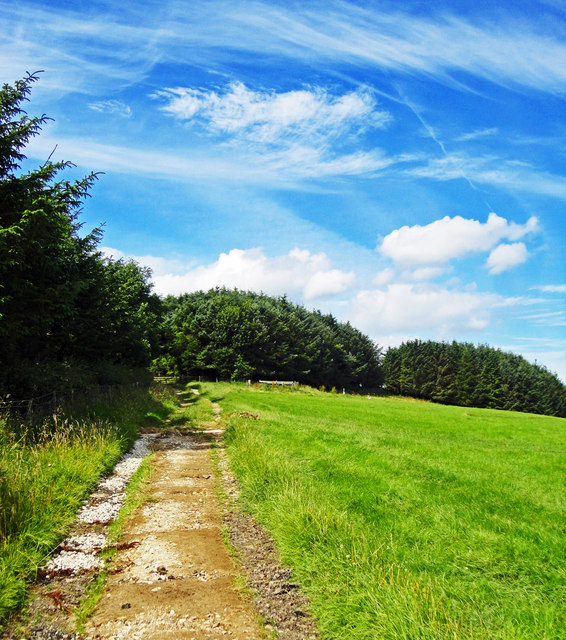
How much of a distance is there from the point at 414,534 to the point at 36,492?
6.05 meters

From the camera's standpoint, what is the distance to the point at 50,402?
44.1 feet

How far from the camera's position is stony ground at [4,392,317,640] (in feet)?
14.0

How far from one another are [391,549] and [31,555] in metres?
4.76

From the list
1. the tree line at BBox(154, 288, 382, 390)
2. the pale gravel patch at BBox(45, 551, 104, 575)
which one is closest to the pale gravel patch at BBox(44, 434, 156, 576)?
the pale gravel patch at BBox(45, 551, 104, 575)

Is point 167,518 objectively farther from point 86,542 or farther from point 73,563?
point 73,563

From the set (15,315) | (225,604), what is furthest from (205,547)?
(15,315)

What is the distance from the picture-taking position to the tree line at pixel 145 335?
42.2 ft

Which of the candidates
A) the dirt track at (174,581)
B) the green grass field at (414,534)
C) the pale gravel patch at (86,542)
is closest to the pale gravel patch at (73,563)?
the pale gravel patch at (86,542)

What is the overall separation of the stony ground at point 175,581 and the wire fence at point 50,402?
505cm

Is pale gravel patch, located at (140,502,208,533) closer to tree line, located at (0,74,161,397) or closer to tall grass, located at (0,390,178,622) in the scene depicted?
tall grass, located at (0,390,178,622)

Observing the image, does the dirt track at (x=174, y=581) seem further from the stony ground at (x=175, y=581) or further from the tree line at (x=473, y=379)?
the tree line at (x=473, y=379)

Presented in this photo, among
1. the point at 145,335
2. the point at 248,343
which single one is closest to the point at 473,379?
the point at 248,343

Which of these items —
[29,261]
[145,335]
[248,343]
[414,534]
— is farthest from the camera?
[248,343]

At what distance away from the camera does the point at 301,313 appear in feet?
287
